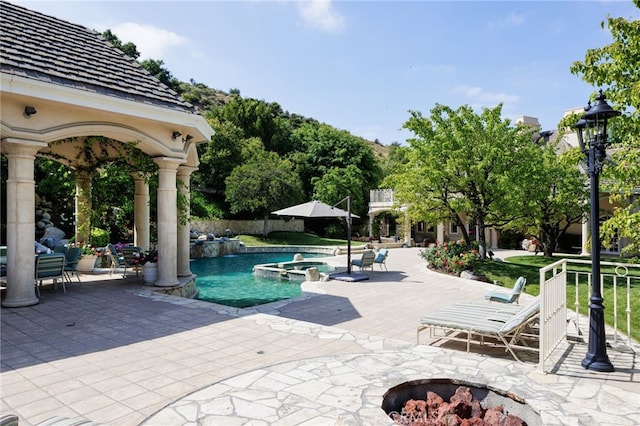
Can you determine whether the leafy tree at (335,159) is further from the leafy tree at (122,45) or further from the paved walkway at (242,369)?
the paved walkway at (242,369)

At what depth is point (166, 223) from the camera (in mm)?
10203

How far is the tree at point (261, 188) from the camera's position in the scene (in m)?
32.5

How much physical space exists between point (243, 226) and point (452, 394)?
107 ft

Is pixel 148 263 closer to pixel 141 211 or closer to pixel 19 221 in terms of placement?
pixel 19 221

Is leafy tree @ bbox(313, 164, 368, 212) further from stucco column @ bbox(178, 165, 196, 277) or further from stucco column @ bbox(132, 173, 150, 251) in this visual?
stucco column @ bbox(178, 165, 196, 277)

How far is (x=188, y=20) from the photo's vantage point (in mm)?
11352

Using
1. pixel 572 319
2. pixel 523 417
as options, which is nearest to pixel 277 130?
pixel 572 319

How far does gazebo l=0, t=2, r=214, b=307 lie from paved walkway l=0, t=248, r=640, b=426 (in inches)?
76.6

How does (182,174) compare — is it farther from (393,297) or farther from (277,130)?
(277,130)

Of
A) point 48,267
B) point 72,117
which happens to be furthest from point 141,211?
point 72,117

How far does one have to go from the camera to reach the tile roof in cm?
795

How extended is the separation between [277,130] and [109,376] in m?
45.5

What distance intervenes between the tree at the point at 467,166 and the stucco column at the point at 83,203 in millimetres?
11991

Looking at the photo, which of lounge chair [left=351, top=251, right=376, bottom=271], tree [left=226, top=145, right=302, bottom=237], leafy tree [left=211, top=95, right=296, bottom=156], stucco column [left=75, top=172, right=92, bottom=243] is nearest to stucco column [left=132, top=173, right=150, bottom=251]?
stucco column [left=75, top=172, right=92, bottom=243]
